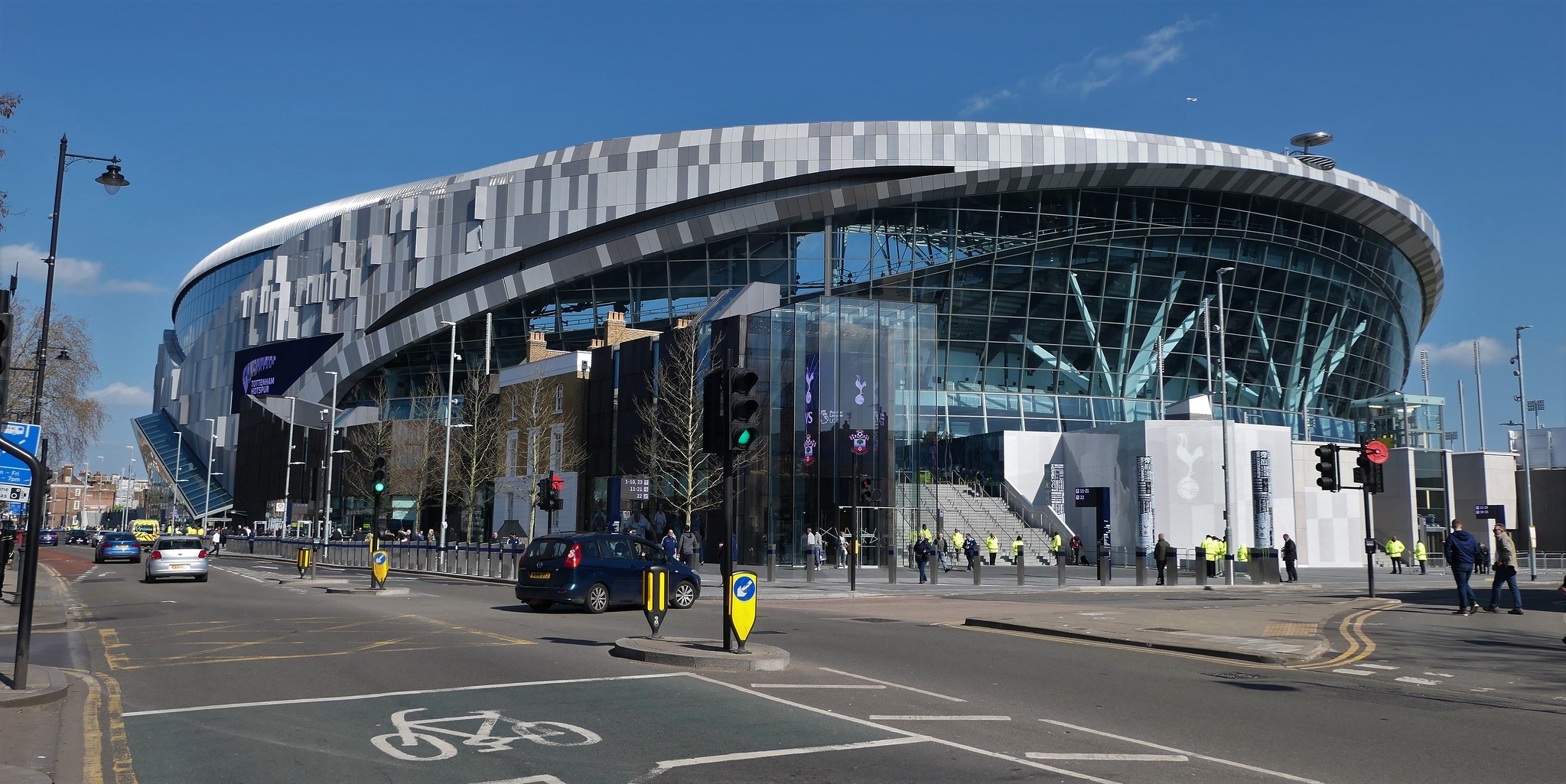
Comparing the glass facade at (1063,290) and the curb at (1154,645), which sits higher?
the glass facade at (1063,290)

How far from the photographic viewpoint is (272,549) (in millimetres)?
63031

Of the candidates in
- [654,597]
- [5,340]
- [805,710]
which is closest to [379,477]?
[654,597]

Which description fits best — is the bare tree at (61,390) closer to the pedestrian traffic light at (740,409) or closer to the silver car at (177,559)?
the silver car at (177,559)

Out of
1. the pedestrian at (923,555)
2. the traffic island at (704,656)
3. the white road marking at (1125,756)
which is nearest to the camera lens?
the white road marking at (1125,756)

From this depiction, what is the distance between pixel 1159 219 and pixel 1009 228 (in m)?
9.35

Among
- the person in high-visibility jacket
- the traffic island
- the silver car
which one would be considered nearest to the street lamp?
the silver car

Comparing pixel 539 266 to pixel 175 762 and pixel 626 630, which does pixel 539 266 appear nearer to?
pixel 626 630

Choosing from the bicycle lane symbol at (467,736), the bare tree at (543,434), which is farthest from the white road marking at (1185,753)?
the bare tree at (543,434)

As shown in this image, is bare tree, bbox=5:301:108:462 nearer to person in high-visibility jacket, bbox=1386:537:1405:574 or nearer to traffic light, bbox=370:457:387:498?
traffic light, bbox=370:457:387:498

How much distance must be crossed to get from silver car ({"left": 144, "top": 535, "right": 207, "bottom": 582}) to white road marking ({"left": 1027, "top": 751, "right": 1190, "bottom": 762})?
31.1 metres

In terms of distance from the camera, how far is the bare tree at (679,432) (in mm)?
45625

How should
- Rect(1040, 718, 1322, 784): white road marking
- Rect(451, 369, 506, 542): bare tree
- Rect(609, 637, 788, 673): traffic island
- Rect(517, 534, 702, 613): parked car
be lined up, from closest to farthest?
1. Rect(1040, 718, 1322, 784): white road marking
2. Rect(609, 637, 788, 673): traffic island
3. Rect(517, 534, 702, 613): parked car
4. Rect(451, 369, 506, 542): bare tree

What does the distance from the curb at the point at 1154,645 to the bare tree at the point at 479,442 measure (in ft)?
129

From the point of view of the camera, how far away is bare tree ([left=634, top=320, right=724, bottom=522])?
4562 cm
